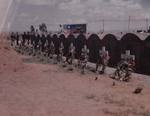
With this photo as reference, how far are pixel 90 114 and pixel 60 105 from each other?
2100 millimetres

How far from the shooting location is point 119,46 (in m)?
38.4

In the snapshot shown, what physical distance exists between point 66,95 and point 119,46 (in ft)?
64.4

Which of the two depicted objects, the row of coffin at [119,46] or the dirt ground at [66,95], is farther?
the row of coffin at [119,46]

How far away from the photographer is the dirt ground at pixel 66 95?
15906mm

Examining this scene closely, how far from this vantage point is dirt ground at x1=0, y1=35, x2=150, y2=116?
1591cm

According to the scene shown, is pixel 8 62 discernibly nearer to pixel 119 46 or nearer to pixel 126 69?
pixel 126 69

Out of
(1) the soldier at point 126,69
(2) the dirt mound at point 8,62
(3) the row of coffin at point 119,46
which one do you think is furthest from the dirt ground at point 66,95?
(3) the row of coffin at point 119,46

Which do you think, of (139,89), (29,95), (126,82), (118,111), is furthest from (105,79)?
(118,111)

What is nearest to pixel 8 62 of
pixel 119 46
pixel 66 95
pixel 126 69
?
pixel 126 69

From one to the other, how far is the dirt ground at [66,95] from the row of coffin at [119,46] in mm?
6488

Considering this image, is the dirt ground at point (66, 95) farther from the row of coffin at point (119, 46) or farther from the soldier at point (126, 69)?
the row of coffin at point (119, 46)

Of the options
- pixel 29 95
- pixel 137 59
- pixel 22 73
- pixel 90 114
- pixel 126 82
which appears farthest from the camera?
pixel 137 59

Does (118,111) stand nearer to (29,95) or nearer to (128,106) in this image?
(128,106)

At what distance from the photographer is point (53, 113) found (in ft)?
50.7
